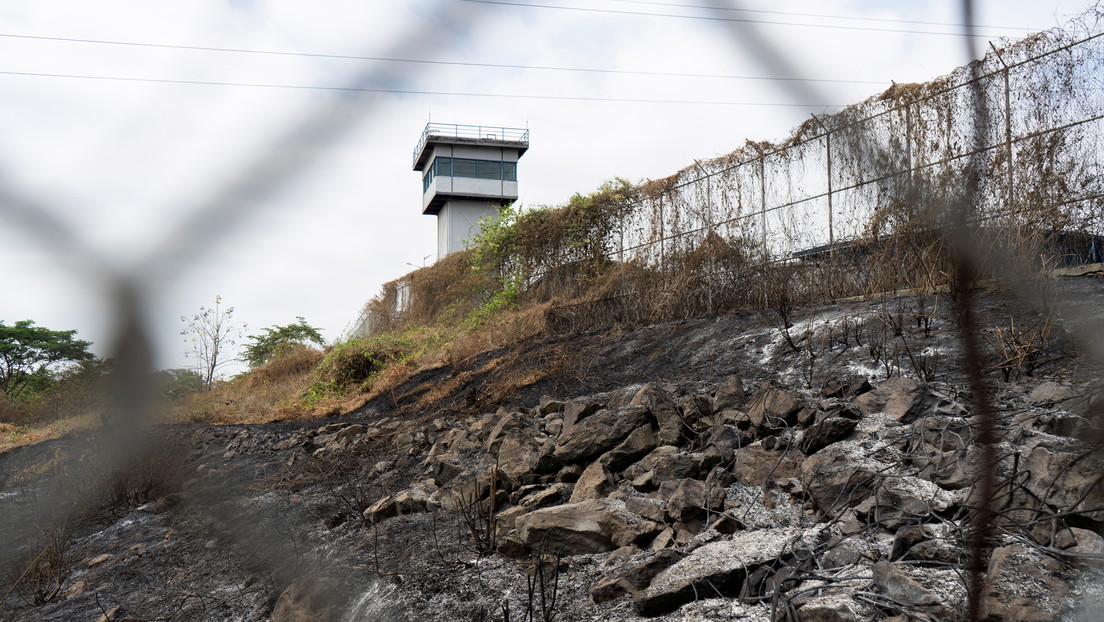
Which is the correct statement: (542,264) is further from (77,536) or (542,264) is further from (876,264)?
(77,536)

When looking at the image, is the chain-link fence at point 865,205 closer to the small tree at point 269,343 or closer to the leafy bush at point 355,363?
the small tree at point 269,343

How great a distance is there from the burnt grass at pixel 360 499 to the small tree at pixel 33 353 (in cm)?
8

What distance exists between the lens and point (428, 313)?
13500mm

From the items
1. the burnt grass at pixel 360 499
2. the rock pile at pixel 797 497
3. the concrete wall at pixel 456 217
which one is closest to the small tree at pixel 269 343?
the burnt grass at pixel 360 499

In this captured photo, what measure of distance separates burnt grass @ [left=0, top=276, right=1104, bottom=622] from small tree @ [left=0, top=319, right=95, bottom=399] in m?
0.08

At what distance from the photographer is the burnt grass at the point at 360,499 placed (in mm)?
2318

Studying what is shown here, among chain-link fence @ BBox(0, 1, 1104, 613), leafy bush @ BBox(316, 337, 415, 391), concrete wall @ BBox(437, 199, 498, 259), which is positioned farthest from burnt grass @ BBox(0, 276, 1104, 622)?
concrete wall @ BBox(437, 199, 498, 259)

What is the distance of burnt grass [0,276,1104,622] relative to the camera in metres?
2.32

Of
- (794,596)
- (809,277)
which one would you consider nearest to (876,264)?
(809,277)

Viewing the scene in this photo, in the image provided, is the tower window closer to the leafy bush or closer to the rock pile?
the rock pile

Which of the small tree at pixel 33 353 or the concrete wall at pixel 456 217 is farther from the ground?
the concrete wall at pixel 456 217

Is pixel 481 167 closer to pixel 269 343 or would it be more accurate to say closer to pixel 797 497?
pixel 269 343

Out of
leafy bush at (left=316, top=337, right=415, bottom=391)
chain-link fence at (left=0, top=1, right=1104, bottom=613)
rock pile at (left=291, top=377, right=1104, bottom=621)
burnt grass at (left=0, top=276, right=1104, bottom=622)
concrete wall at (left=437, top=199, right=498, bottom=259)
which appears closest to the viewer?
chain-link fence at (left=0, top=1, right=1104, bottom=613)

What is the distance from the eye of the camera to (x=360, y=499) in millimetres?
3973
